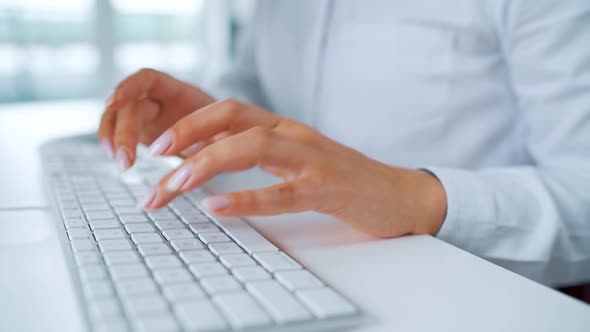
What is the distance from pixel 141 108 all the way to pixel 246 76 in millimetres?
508

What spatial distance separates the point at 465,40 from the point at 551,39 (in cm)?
13

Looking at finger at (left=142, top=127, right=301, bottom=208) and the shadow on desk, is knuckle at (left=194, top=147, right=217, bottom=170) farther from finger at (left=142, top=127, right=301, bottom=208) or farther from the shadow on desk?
the shadow on desk

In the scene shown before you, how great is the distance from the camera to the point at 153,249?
392 millimetres

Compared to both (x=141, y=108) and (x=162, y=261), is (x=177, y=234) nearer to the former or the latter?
(x=162, y=261)

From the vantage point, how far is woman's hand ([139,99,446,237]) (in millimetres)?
424

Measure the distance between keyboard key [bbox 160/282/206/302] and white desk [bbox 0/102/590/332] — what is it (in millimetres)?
52

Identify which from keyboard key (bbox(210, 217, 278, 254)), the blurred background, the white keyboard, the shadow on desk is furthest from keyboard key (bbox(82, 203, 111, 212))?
the blurred background

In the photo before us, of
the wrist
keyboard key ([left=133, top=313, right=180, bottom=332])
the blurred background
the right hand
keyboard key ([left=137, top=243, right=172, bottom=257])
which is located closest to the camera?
keyboard key ([left=133, top=313, right=180, bottom=332])

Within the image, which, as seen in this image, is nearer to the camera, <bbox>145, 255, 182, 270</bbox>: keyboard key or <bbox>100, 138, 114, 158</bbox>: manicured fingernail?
<bbox>145, 255, 182, 270</bbox>: keyboard key

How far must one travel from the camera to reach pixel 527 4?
0.62 metres

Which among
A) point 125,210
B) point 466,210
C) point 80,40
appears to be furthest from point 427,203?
point 80,40

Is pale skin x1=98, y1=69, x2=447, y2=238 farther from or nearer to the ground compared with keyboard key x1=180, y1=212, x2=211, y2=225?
farther from the ground

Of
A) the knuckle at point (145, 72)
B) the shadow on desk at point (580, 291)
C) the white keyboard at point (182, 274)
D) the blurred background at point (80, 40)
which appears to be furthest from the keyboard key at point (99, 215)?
the blurred background at point (80, 40)

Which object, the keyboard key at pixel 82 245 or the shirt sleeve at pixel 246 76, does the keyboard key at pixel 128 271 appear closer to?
the keyboard key at pixel 82 245
